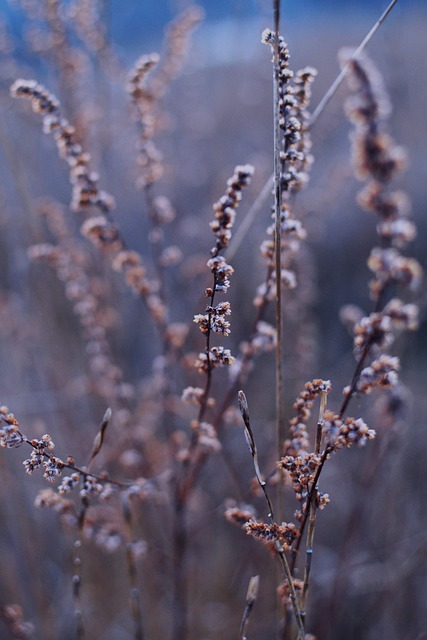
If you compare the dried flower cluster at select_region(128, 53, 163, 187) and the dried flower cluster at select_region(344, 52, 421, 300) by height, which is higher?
the dried flower cluster at select_region(128, 53, 163, 187)

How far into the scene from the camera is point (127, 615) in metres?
2.12

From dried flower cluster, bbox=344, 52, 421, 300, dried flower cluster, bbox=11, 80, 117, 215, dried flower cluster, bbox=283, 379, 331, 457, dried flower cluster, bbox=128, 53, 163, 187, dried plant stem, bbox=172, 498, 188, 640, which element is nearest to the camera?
dried flower cluster, bbox=344, 52, 421, 300

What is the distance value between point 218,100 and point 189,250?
2.04m

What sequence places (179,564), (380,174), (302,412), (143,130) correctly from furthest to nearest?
(179,564)
(143,130)
(302,412)
(380,174)

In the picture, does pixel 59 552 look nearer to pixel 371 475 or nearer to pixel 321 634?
pixel 321 634

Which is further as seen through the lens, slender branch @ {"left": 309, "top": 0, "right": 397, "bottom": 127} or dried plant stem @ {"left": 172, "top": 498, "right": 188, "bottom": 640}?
dried plant stem @ {"left": 172, "top": 498, "right": 188, "bottom": 640}

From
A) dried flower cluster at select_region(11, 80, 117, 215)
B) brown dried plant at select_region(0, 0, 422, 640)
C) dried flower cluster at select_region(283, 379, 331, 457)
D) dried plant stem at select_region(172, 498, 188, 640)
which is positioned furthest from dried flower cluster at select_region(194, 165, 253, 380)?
dried plant stem at select_region(172, 498, 188, 640)

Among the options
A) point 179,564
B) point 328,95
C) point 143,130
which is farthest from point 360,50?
point 179,564

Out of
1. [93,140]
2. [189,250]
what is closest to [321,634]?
[93,140]

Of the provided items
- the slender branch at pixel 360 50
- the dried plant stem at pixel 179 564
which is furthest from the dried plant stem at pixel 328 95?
the dried plant stem at pixel 179 564

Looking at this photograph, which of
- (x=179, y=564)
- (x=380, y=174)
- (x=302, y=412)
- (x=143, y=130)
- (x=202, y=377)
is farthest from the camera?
(x=202, y=377)

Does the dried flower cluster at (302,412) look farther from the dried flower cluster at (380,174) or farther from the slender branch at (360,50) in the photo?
the slender branch at (360,50)

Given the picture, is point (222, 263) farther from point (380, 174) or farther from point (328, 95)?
point (328, 95)

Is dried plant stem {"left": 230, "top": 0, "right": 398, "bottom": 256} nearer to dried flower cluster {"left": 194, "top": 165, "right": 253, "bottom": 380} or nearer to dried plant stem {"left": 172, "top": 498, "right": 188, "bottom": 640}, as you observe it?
dried flower cluster {"left": 194, "top": 165, "right": 253, "bottom": 380}
